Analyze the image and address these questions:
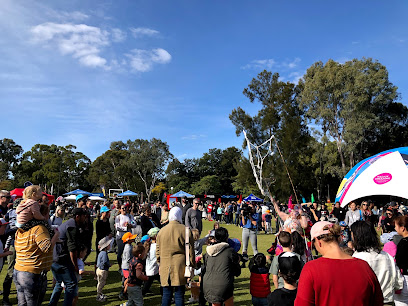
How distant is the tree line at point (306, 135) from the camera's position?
29.8 metres

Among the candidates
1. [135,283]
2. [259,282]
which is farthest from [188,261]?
[259,282]

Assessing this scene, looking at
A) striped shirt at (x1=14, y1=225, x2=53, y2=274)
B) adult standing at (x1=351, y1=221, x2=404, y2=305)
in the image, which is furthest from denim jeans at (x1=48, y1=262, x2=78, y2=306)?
adult standing at (x1=351, y1=221, x2=404, y2=305)

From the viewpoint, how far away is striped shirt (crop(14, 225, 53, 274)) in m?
3.46

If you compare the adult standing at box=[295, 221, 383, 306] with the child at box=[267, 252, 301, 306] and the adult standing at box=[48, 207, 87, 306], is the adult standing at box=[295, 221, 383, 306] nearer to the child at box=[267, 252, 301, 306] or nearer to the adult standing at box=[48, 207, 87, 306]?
the child at box=[267, 252, 301, 306]

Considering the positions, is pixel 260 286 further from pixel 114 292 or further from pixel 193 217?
pixel 193 217

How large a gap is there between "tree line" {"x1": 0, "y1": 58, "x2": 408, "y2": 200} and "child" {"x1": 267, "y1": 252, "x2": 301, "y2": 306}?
23231 mm

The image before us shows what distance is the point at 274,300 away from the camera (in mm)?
3057

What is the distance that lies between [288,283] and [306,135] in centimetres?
3564

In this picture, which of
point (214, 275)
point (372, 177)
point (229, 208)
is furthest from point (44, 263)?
point (229, 208)

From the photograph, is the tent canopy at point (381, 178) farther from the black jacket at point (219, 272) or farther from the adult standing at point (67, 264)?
the adult standing at point (67, 264)

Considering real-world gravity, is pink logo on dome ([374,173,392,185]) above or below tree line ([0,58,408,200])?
below

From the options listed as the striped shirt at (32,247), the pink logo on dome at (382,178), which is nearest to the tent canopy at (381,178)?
the pink logo on dome at (382,178)

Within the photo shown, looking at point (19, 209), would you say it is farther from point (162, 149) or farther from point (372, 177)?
point (162, 149)

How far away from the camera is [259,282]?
425 centimetres
